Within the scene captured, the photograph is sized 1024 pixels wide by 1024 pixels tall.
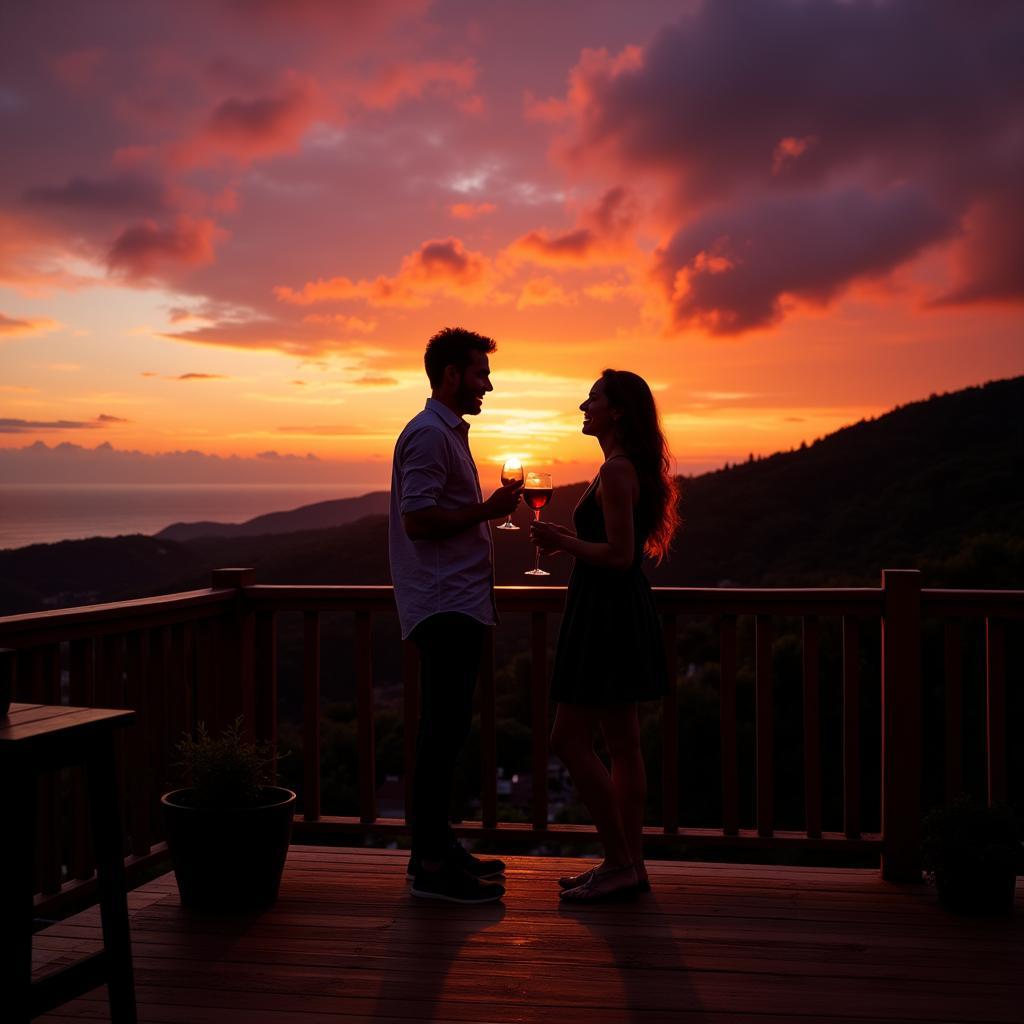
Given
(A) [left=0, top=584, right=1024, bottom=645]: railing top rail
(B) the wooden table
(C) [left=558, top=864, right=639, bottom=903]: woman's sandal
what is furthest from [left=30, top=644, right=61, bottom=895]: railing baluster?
(C) [left=558, top=864, right=639, bottom=903]: woman's sandal

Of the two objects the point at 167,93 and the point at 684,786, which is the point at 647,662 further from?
the point at 684,786

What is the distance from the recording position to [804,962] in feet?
9.29

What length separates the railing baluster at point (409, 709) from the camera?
3.82 m

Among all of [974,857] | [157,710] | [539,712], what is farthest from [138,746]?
[974,857]

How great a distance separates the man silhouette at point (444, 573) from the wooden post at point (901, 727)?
1.49 m

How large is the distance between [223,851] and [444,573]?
45.9 inches

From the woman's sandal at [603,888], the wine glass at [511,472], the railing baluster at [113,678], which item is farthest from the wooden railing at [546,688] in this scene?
the wine glass at [511,472]

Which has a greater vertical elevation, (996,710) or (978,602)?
(978,602)

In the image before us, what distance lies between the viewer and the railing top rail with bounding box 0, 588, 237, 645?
2.79 meters

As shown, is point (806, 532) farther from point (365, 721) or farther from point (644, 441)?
point (644, 441)

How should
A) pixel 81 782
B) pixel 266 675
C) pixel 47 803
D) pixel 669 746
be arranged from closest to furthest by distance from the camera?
pixel 47 803
pixel 81 782
pixel 669 746
pixel 266 675

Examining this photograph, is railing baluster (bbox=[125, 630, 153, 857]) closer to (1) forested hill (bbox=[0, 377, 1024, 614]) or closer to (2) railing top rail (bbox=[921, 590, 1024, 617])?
(2) railing top rail (bbox=[921, 590, 1024, 617])

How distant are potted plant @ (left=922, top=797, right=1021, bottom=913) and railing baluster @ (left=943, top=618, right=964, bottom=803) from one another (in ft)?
0.77

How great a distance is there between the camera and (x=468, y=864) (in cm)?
340
